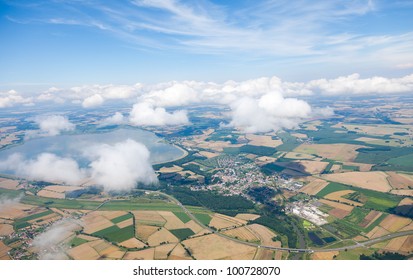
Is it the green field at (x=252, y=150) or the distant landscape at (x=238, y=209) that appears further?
the green field at (x=252, y=150)

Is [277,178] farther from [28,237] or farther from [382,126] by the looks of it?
[382,126]

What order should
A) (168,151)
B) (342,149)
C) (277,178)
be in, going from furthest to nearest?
(168,151)
(342,149)
(277,178)

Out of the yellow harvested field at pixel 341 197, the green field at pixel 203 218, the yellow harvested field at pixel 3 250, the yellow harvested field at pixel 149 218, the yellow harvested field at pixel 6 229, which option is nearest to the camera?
the yellow harvested field at pixel 3 250

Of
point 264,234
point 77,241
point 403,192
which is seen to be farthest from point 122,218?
point 403,192

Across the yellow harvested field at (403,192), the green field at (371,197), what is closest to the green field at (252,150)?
the green field at (371,197)

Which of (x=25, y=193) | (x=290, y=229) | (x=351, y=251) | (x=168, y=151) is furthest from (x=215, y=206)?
(x=168, y=151)

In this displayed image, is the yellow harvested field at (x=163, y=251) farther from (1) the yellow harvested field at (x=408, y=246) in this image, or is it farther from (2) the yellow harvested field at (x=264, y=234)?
(1) the yellow harvested field at (x=408, y=246)

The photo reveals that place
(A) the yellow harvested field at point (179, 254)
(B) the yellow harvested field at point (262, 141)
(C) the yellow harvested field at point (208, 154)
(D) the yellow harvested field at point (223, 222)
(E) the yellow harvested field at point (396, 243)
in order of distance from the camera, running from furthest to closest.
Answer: (B) the yellow harvested field at point (262, 141) → (C) the yellow harvested field at point (208, 154) → (D) the yellow harvested field at point (223, 222) → (E) the yellow harvested field at point (396, 243) → (A) the yellow harvested field at point (179, 254)
